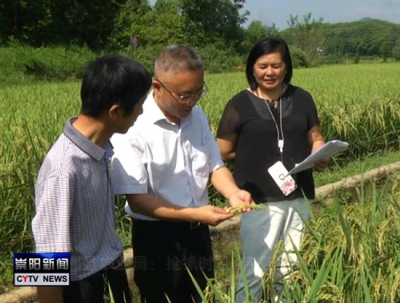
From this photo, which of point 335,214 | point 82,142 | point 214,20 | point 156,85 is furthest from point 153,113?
point 214,20

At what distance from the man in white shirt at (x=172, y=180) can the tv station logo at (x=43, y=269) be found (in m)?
0.41

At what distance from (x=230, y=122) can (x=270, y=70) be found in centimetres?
30

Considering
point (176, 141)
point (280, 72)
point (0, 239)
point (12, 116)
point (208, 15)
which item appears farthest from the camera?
point (208, 15)

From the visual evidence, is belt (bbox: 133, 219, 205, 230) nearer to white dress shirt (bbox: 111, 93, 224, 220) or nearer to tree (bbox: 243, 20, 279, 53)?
white dress shirt (bbox: 111, 93, 224, 220)

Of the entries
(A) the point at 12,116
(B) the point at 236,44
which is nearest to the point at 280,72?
(A) the point at 12,116

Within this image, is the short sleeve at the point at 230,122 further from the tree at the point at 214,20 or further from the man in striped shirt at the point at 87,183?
the tree at the point at 214,20

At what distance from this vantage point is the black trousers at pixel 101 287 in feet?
5.87

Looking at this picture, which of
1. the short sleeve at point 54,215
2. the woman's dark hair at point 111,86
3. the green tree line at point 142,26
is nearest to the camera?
the short sleeve at point 54,215

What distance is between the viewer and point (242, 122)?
2809 mm

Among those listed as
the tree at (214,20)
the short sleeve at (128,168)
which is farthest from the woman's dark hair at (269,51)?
the tree at (214,20)

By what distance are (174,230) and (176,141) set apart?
330mm

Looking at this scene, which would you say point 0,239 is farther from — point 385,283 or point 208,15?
point 208,15

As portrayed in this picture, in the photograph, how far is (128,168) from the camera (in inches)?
81.7

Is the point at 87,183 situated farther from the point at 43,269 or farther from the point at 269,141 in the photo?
the point at 269,141
